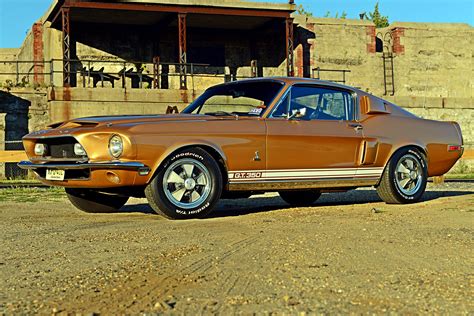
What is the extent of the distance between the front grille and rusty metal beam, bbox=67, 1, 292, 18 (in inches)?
768

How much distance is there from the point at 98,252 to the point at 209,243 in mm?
768

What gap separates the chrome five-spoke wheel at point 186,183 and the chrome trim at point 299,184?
1.13 ft

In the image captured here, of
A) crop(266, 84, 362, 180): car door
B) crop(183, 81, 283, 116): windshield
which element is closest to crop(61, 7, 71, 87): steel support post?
crop(183, 81, 283, 116): windshield

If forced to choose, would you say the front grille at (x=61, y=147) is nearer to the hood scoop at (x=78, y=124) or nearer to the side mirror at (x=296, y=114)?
the hood scoop at (x=78, y=124)

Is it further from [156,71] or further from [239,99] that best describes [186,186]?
[156,71]

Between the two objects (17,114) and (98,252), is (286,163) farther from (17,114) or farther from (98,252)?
(17,114)

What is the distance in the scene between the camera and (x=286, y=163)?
7.22 m

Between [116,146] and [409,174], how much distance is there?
3.61 meters

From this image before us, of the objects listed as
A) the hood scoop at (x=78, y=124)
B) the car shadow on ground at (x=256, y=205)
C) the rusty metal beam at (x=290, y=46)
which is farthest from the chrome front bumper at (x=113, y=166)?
the rusty metal beam at (x=290, y=46)

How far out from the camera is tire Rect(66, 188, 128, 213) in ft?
24.5

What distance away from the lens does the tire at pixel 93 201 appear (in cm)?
746

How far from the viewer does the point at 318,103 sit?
7797mm

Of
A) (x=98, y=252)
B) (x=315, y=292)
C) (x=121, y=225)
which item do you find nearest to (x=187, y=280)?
(x=315, y=292)

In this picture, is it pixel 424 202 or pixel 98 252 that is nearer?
pixel 98 252
